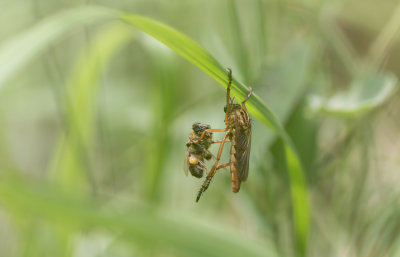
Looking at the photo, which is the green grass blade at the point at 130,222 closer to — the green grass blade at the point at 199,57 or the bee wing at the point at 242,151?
the bee wing at the point at 242,151

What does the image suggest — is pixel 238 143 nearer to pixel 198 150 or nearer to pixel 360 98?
pixel 198 150

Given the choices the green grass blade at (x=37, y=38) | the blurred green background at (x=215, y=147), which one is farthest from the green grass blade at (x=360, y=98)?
the green grass blade at (x=37, y=38)

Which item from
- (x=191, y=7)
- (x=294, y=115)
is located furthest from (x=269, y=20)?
(x=294, y=115)

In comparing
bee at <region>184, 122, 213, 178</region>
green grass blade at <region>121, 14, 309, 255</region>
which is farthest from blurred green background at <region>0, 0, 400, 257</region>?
green grass blade at <region>121, 14, 309, 255</region>

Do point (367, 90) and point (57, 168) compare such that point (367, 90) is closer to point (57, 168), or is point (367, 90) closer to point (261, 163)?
point (261, 163)

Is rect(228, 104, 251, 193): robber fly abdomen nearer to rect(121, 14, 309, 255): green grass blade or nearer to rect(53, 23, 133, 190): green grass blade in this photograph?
rect(121, 14, 309, 255): green grass blade

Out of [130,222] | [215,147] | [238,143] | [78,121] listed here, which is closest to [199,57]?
[130,222]
